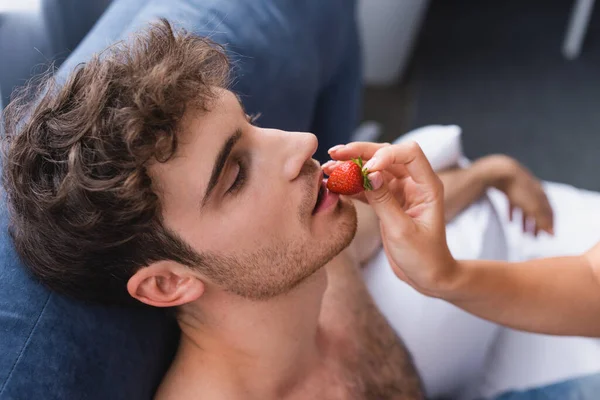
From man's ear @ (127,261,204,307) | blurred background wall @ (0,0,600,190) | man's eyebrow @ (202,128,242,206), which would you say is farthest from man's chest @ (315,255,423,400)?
blurred background wall @ (0,0,600,190)

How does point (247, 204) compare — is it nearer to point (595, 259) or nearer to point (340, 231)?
point (340, 231)

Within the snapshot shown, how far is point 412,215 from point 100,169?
50cm

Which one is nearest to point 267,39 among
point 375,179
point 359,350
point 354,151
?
point 354,151

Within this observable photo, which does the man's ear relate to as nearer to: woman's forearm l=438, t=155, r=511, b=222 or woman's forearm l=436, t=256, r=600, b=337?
woman's forearm l=436, t=256, r=600, b=337

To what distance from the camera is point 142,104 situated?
2.95ft

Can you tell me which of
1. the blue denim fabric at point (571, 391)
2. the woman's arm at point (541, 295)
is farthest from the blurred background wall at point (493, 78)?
the woman's arm at point (541, 295)

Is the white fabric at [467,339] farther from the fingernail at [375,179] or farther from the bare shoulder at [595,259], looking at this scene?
the fingernail at [375,179]

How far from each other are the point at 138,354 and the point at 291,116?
684 millimetres

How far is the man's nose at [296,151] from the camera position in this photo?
3.30ft

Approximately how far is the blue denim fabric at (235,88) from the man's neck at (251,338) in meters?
0.07

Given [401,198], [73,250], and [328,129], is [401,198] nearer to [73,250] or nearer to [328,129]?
[73,250]

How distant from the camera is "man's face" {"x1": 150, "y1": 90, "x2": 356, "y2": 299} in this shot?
944 millimetres

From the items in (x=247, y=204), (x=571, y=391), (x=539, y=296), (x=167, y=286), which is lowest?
(x=571, y=391)

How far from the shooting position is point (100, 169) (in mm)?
890
